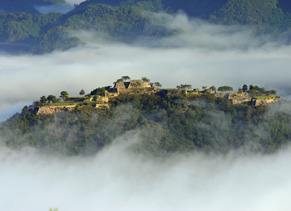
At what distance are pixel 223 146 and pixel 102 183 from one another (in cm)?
3438

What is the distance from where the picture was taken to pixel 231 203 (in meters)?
141

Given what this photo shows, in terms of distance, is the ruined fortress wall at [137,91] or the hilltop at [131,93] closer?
the hilltop at [131,93]

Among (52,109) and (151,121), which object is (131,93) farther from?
(52,109)

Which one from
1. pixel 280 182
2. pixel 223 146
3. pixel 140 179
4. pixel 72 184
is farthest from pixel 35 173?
pixel 280 182

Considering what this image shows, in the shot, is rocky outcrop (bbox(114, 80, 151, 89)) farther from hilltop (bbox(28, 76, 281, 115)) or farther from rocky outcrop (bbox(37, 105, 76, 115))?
rocky outcrop (bbox(37, 105, 76, 115))

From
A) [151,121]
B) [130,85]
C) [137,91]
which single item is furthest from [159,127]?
[130,85]

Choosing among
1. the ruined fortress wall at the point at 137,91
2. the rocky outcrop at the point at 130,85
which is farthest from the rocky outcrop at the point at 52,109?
the rocky outcrop at the point at 130,85

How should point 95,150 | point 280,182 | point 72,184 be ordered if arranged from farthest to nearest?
point 280,182 < point 72,184 < point 95,150

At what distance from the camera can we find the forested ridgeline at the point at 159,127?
124812 mm

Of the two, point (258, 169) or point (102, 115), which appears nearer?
point (102, 115)

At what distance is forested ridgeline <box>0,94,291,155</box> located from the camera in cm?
12481

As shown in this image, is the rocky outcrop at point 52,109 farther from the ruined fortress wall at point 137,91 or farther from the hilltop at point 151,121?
the ruined fortress wall at point 137,91

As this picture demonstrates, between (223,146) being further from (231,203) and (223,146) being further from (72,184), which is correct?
(72,184)

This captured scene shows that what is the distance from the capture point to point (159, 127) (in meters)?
131
